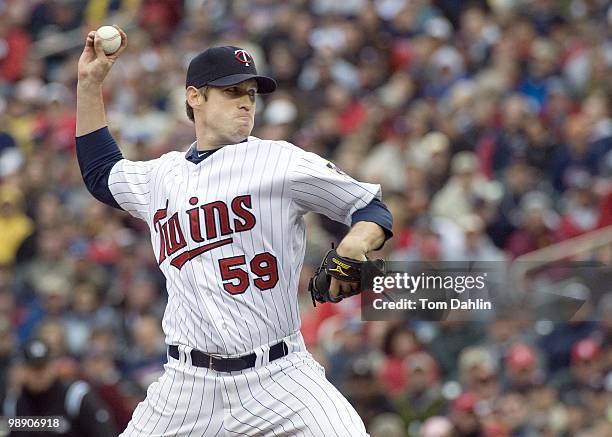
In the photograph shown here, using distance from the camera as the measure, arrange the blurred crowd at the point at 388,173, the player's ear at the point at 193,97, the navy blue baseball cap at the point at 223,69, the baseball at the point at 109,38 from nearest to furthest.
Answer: the navy blue baseball cap at the point at 223,69, the player's ear at the point at 193,97, the baseball at the point at 109,38, the blurred crowd at the point at 388,173

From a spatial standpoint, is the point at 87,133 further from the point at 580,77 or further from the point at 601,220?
the point at 580,77

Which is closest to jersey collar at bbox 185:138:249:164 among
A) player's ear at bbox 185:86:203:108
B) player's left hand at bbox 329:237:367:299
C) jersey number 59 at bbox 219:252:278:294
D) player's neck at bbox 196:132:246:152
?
player's neck at bbox 196:132:246:152

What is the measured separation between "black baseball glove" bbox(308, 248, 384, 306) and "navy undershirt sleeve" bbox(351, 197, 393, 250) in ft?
0.42

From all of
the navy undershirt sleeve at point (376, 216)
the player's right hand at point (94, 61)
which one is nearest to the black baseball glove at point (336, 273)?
the navy undershirt sleeve at point (376, 216)

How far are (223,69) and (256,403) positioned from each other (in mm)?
1164

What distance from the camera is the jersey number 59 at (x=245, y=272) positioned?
4.25 m

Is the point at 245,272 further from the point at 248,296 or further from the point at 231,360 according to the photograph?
the point at 231,360

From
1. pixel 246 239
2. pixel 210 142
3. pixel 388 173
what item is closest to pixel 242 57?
pixel 210 142

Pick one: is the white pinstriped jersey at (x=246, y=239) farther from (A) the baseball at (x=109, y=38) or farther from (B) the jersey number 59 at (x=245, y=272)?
(A) the baseball at (x=109, y=38)

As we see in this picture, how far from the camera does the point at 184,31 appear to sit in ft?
44.7

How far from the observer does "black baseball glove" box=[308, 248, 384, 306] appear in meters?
3.99

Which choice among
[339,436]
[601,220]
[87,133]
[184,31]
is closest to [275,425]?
[339,436]

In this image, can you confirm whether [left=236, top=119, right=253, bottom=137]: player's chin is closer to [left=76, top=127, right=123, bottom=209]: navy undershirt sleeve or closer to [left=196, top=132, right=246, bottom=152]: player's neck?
[left=196, top=132, right=246, bottom=152]: player's neck

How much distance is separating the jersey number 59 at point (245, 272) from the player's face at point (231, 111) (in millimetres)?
468
